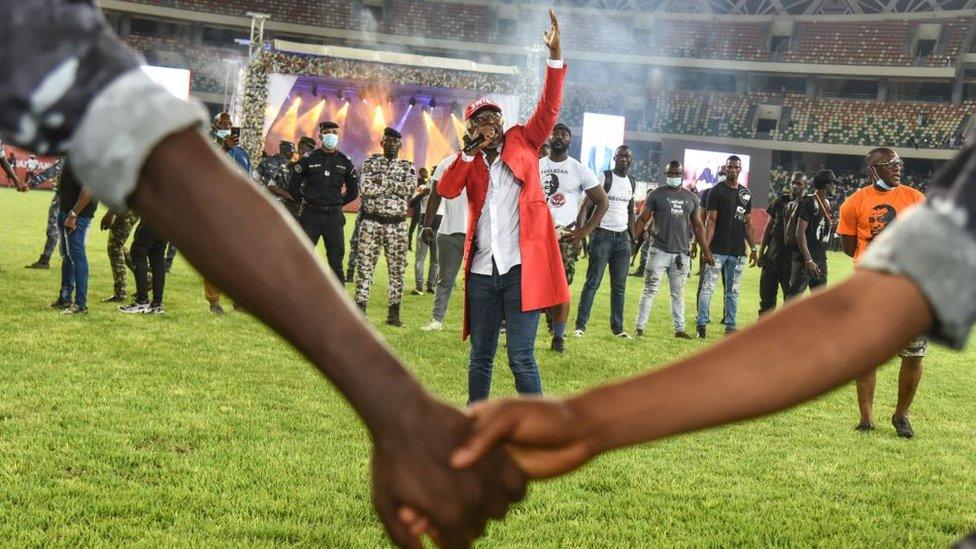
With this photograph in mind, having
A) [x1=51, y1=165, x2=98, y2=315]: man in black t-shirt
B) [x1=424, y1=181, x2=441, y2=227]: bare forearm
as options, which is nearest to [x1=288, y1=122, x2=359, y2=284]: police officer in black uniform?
[x1=424, y1=181, x2=441, y2=227]: bare forearm

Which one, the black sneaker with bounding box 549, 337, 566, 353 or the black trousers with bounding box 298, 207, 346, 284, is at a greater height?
the black trousers with bounding box 298, 207, 346, 284

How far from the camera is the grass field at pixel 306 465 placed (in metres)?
4.29

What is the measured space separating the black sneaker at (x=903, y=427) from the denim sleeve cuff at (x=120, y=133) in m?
6.94

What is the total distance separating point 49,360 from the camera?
7.34 m

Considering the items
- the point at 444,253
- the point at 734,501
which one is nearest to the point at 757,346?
the point at 734,501

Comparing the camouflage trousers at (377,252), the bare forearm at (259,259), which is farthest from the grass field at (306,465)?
the bare forearm at (259,259)

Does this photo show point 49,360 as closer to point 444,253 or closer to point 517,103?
point 444,253

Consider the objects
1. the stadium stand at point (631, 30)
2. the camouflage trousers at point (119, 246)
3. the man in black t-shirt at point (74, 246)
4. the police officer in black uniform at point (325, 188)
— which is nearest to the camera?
the man in black t-shirt at point (74, 246)

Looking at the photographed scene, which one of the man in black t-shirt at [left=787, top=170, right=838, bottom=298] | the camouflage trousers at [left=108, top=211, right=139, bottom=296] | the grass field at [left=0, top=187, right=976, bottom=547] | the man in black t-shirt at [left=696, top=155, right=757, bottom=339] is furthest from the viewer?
the man in black t-shirt at [left=696, top=155, right=757, bottom=339]

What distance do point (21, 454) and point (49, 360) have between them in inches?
103

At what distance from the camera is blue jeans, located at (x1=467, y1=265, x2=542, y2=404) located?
5879 mm

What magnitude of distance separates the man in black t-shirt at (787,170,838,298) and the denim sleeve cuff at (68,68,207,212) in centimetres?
1028

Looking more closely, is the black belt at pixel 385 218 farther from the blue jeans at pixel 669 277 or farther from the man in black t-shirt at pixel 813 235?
the man in black t-shirt at pixel 813 235

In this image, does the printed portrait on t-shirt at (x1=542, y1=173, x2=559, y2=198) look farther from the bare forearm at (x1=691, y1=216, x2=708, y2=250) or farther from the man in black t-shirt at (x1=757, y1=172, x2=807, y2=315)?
the man in black t-shirt at (x1=757, y1=172, x2=807, y2=315)
